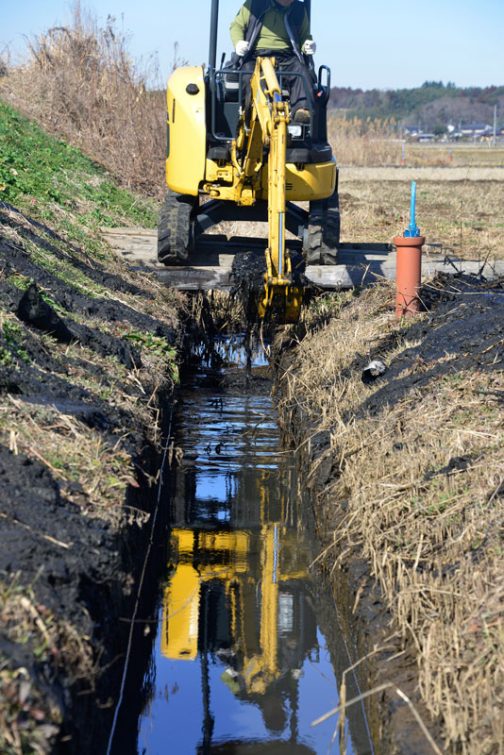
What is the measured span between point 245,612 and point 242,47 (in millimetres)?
7665

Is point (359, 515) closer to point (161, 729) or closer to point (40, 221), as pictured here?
point (161, 729)

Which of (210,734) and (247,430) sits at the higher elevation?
(247,430)

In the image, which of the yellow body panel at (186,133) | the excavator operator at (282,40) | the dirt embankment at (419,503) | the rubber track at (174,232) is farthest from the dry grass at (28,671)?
the excavator operator at (282,40)

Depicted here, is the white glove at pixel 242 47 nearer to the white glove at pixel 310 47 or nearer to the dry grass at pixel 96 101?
the white glove at pixel 310 47

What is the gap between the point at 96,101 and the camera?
25609 millimetres

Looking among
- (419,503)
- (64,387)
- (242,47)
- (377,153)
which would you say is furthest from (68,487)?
(377,153)

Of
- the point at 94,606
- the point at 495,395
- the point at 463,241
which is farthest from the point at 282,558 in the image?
the point at 463,241

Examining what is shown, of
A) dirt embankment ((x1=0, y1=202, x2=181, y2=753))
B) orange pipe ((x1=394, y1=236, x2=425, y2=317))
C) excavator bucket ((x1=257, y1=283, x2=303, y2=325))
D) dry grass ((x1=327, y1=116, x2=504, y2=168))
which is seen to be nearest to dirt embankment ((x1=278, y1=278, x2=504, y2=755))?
orange pipe ((x1=394, y1=236, x2=425, y2=317))

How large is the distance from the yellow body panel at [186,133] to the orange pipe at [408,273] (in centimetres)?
310

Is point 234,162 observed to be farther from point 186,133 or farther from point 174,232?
point 174,232

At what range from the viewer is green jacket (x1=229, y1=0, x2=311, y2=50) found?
12.2m

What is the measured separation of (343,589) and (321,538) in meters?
1.01

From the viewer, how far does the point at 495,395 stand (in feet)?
23.0

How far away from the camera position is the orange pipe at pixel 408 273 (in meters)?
10.3
